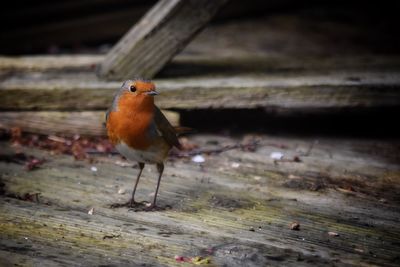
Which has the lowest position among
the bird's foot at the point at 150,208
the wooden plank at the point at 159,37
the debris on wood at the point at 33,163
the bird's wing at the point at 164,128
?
the bird's foot at the point at 150,208

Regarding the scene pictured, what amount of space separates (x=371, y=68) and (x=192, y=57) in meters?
1.29

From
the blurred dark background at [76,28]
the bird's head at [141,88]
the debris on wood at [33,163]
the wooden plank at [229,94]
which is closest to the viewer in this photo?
the bird's head at [141,88]

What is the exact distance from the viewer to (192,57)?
15.9ft

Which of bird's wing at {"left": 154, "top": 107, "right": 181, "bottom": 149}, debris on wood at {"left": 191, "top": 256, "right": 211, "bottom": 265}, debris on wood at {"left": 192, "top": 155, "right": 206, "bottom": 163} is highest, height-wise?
bird's wing at {"left": 154, "top": 107, "right": 181, "bottom": 149}

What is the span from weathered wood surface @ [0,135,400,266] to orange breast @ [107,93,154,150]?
0.30 metres

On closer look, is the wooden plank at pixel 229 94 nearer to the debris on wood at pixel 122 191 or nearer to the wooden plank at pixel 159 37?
the wooden plank at pixel 159 37

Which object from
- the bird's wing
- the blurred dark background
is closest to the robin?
the bird's wing

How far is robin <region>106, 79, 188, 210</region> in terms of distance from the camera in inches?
124

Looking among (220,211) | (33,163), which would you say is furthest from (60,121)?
(220,211)

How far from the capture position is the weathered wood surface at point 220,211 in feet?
8.32

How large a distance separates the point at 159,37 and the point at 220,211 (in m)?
1.34

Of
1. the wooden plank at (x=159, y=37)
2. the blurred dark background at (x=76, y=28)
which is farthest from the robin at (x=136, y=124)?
the blurred dark background at (x=76, y=28)

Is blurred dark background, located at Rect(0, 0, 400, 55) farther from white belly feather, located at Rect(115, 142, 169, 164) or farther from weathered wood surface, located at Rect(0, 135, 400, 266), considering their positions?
white belly feather, located at Rect(115, 142, 169, 164)

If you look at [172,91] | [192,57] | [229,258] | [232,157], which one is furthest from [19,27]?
[229,258]
